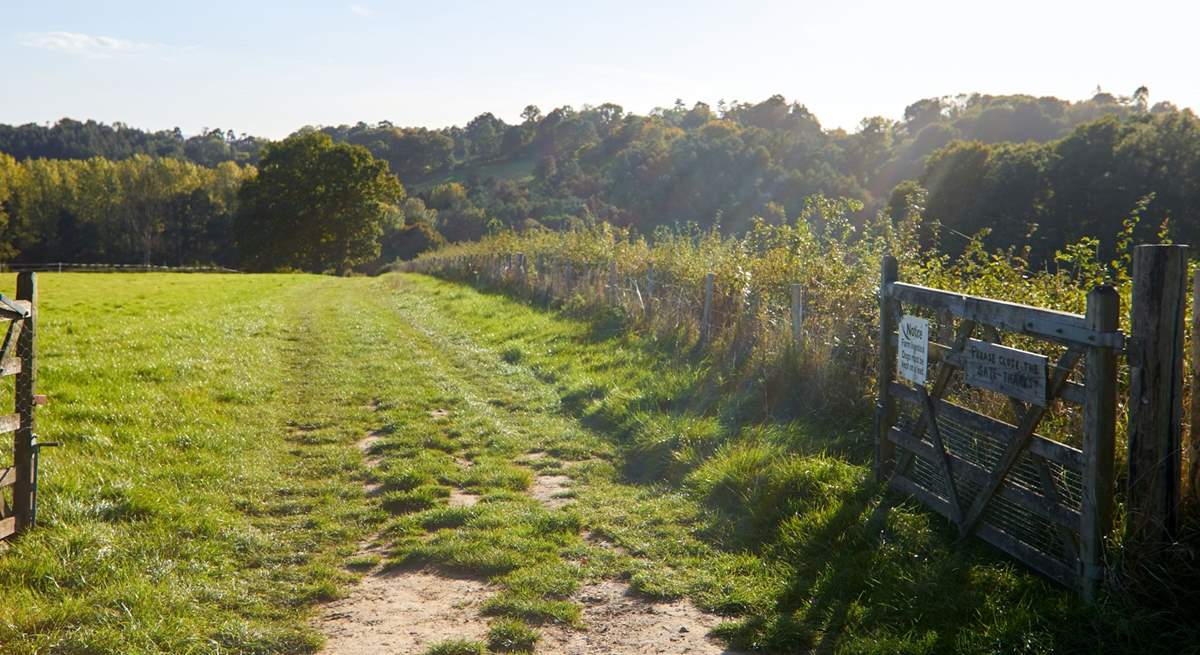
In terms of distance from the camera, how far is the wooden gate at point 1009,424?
14.7 feet

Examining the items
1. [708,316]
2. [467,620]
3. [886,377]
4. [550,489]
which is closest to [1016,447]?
[886,377]

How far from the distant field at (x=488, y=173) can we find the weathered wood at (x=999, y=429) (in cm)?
10622

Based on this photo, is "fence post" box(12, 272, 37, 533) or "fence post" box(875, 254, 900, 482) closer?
"fence post" box(12, 272, 37, 533)

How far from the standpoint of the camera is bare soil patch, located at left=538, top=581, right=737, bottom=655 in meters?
4.79

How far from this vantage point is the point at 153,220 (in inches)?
3467

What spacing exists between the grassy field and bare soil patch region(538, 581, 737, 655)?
0.13 m

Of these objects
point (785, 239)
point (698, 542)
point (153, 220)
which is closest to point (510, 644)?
point (698, 542)

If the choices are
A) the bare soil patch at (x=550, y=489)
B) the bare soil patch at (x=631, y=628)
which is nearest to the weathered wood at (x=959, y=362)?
the bare soil patch at (x=631, y=628)

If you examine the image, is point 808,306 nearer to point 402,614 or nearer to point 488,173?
point 402,614

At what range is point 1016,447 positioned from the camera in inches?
198

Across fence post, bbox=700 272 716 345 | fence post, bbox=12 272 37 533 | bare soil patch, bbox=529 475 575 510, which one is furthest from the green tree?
fence post, bbox=12 272 37 533

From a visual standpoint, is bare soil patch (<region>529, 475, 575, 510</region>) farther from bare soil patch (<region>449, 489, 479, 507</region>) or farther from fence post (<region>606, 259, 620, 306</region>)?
fence post (<region>606, 259, 620, 306</region>)

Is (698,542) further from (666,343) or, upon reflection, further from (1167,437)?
(666,343)

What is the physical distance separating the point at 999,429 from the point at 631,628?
101 inches
